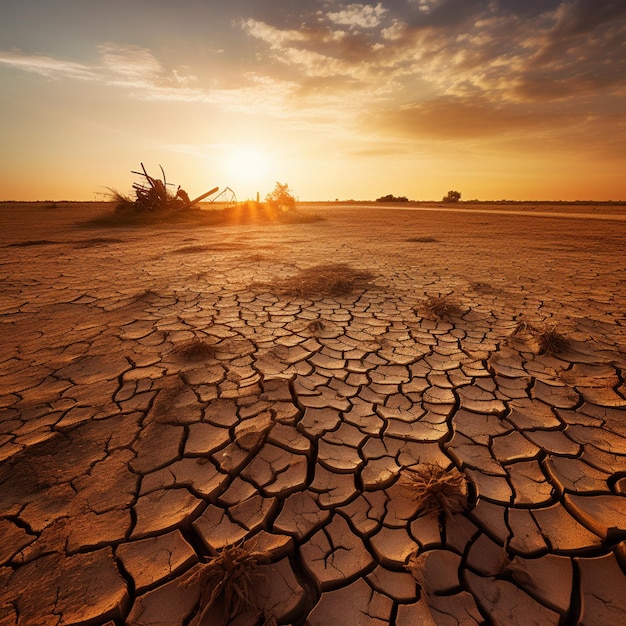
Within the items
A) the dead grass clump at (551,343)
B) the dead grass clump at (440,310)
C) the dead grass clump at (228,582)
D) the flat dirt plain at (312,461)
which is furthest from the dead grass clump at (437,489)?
the dead grass clump at (440,310)

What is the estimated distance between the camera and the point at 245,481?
1.62 m

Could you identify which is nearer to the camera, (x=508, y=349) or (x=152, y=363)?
(x=152, y=363)

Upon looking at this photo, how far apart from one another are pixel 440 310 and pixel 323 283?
170cm

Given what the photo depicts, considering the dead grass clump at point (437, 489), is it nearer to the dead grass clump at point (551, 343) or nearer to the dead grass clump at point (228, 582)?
the dead grass clump at point (228, 582)

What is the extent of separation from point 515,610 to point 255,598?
913mm

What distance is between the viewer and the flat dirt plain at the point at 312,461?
1.18 metres

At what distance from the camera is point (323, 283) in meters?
4.64

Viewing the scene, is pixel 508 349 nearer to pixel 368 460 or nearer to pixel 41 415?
pixel 368 460

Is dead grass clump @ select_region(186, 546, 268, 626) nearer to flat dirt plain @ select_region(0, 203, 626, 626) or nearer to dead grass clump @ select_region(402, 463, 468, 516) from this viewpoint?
flat dirt plain @ select_region(0, 203, 626, 626)

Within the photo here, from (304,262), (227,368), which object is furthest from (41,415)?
(304,262)

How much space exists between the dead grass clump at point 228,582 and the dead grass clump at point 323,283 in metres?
3.21

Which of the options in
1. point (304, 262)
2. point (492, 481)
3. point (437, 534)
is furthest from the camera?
point (304, 262)

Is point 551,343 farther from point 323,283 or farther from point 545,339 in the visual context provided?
point 323,283

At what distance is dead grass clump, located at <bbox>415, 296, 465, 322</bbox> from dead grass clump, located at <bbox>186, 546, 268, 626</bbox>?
9.55 ft
